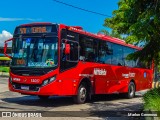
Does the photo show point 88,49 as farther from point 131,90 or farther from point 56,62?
point 131,90

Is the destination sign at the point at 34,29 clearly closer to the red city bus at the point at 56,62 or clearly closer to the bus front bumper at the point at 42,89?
the red city bus at the point at 56,62

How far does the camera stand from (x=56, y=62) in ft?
44.3

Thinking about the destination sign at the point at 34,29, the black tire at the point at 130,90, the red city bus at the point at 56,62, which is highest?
the destination sign at the point at 34,29

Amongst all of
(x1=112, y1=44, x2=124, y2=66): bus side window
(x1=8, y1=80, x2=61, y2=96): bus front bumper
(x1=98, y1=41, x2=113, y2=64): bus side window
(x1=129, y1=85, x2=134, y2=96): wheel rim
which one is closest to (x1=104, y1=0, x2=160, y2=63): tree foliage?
(x1=8, y1=80, x2=61, y2=96): bus front bumper

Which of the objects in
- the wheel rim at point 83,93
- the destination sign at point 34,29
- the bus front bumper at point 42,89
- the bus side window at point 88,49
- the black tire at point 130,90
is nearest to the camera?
the bus front bumper at point 42,89

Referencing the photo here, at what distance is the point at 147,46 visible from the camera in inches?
424

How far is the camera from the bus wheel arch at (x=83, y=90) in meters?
14.8

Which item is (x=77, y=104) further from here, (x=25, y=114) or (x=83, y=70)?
(x=25, y=114)

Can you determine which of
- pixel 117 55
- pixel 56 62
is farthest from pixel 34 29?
pixel 117 55

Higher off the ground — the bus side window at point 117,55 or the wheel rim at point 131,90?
the bus side window at point 117,55

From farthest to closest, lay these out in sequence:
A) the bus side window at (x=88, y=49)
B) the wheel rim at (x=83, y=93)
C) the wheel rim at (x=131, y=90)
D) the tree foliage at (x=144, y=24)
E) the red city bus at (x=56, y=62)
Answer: the wheel rim at (x=131, y=90) < the bus side window at (x=88, y=49) < the wheel rim at (x=83, y=93) < the red city bus at (x=56, y=62) < the tree foliage at (x=144, y=24)

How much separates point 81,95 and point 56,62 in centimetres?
229

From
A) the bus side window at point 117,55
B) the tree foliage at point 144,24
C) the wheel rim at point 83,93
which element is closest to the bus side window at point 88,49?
the wheel rim at point 83,93

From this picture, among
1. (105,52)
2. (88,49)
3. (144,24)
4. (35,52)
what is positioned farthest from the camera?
(105,52)
